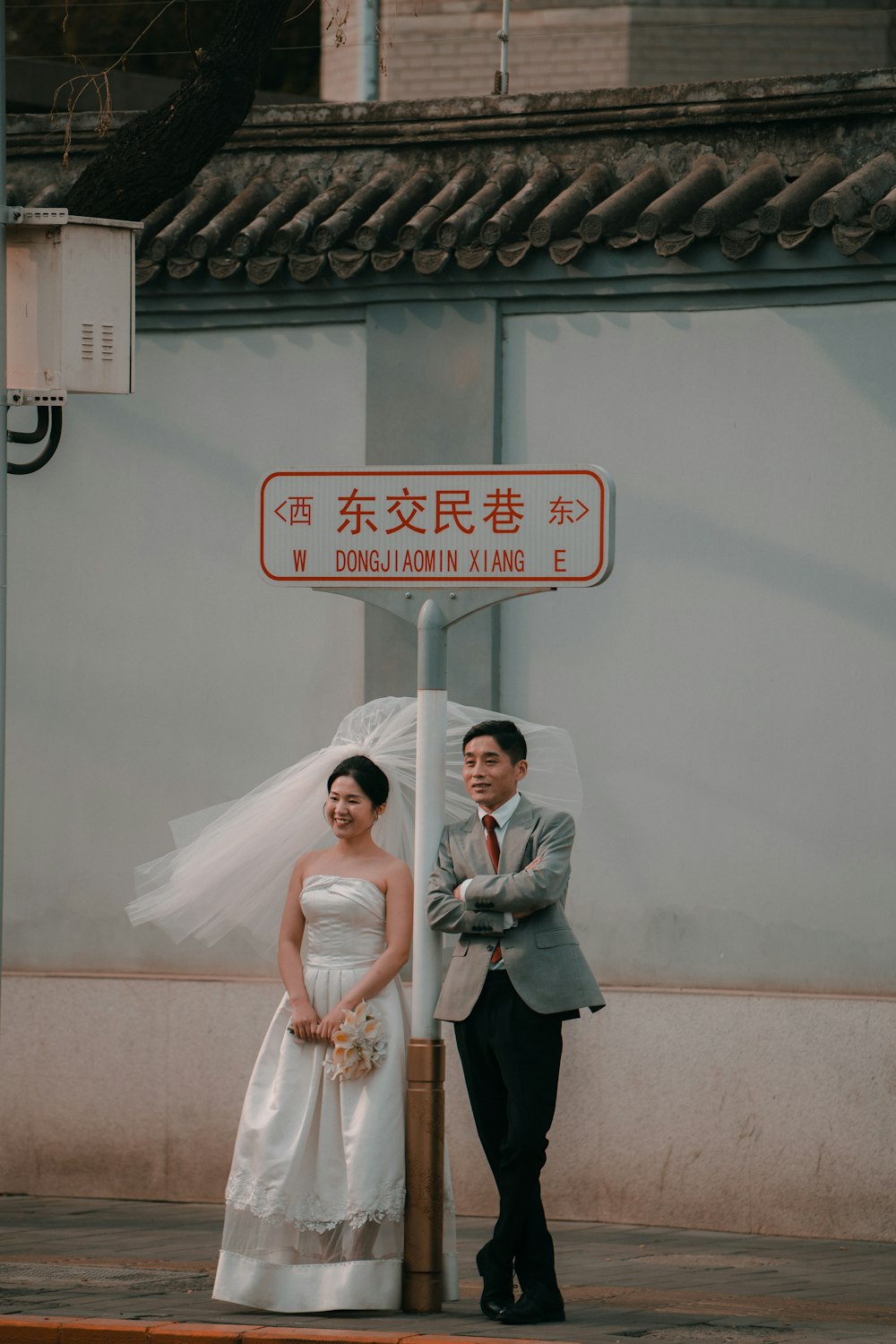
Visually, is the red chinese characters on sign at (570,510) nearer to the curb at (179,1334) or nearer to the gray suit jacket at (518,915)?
the gray suit jacket at (518,915)

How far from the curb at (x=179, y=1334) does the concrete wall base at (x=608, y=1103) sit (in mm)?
2521

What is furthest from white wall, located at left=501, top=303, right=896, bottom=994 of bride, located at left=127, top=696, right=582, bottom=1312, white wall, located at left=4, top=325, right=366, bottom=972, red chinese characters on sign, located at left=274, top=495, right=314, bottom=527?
red chinese characters on sign, located at left=274, top=495, right=314, bottom=527

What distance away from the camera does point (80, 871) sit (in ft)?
32.3

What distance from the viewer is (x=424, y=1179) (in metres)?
6.82

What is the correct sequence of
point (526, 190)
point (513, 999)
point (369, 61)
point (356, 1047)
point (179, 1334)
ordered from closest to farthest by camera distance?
point (179, 1334), point (513, 999), point (356, 1047), point (526, 190), point (369, 61)

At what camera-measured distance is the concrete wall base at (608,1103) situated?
860cm

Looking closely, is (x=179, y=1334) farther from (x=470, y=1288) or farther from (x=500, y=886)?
(x=500, y=886)

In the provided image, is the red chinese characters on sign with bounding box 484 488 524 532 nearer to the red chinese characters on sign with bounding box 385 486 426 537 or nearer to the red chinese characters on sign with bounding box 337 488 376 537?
the red chinese characters on sign with bounding box 385 486 426 537

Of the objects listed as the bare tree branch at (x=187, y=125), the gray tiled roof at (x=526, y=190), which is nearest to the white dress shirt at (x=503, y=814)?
the bare tree branch at (x=187, y=125)

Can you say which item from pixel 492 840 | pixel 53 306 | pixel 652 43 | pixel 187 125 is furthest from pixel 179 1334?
pixel 652 43

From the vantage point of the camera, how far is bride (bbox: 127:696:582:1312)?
6836 mm

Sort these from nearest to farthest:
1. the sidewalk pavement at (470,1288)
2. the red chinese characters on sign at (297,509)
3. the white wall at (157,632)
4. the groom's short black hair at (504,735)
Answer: the sidewalk pavement at (470,1288), the groom's short black hair at (504,735), the red chinese characters on sign at (297,509), the white wall at (157,632)

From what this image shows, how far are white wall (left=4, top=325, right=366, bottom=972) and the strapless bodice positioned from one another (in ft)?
7.84

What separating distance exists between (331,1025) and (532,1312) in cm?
112
